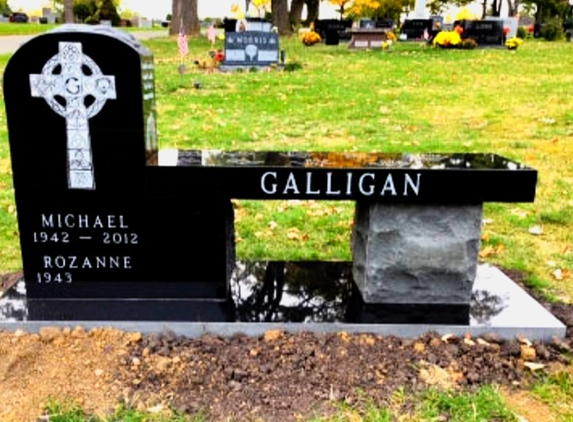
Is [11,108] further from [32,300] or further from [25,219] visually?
[32,300]

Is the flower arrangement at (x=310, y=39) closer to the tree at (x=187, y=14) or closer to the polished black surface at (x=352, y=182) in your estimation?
the tree at (x=187, y=14)

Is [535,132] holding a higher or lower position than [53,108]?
lower

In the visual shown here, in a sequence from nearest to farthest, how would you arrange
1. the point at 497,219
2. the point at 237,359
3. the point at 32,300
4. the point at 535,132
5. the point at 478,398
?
the point at 478,398
the point at 237,359
the point at 32,300
the point at 497,219
the point at 535,132

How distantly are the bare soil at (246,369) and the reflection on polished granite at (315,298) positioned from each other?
13 centimetres

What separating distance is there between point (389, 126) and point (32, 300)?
23.0 ft

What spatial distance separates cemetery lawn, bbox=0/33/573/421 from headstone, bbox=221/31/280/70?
3.25 ft

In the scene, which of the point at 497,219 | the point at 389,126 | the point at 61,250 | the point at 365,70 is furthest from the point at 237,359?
the point at 365,70

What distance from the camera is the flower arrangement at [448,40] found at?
2383 cm

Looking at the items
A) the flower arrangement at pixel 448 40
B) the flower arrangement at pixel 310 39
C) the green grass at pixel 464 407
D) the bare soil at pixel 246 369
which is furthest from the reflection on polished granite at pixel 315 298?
the flower arrangement at pixel 310 39

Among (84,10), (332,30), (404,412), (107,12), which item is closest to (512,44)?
(332,30)

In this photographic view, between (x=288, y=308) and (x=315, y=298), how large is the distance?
223mm

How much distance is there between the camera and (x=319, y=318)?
3705 mm

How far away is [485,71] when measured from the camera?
1662 cm

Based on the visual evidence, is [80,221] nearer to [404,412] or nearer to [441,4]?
[404,412]
